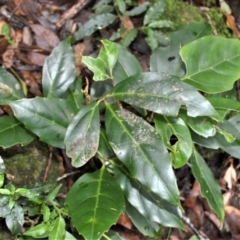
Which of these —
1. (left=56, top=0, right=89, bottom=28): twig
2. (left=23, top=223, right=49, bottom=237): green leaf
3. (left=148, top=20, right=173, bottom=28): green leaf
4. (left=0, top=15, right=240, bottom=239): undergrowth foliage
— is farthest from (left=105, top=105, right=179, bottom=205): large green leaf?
(left=56, top=0, right=89, bottom=28): twig

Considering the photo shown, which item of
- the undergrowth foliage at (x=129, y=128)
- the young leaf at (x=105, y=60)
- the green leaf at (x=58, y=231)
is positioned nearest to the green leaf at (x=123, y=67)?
the undergrowth foliage at (x=129, y=128)

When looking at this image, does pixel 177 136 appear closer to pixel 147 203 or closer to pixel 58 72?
pixel 147 203

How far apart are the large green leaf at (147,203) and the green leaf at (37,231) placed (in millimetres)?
362

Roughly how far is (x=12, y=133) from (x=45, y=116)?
171 millimetres

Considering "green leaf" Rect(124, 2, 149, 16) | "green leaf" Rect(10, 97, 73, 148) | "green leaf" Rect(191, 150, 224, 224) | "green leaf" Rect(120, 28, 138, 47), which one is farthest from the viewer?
"green leaf" Rect(124, 2, 149, 16)

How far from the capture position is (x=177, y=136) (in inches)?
63.9

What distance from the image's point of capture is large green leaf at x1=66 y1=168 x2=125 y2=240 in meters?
1.41

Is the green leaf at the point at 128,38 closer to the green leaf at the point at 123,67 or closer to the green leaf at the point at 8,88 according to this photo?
the green leaf at the point at 123,67

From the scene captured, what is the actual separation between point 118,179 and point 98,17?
1.06 meters

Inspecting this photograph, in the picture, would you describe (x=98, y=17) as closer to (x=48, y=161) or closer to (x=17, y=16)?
(x=17, y=16)

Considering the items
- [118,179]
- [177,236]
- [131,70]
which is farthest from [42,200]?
[177,236]

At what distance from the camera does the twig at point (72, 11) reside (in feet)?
7.89

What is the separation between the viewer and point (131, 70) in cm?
186

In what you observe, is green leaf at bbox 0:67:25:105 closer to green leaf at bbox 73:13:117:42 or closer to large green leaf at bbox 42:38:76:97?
large green leaf at bbox 42:38:76:97
